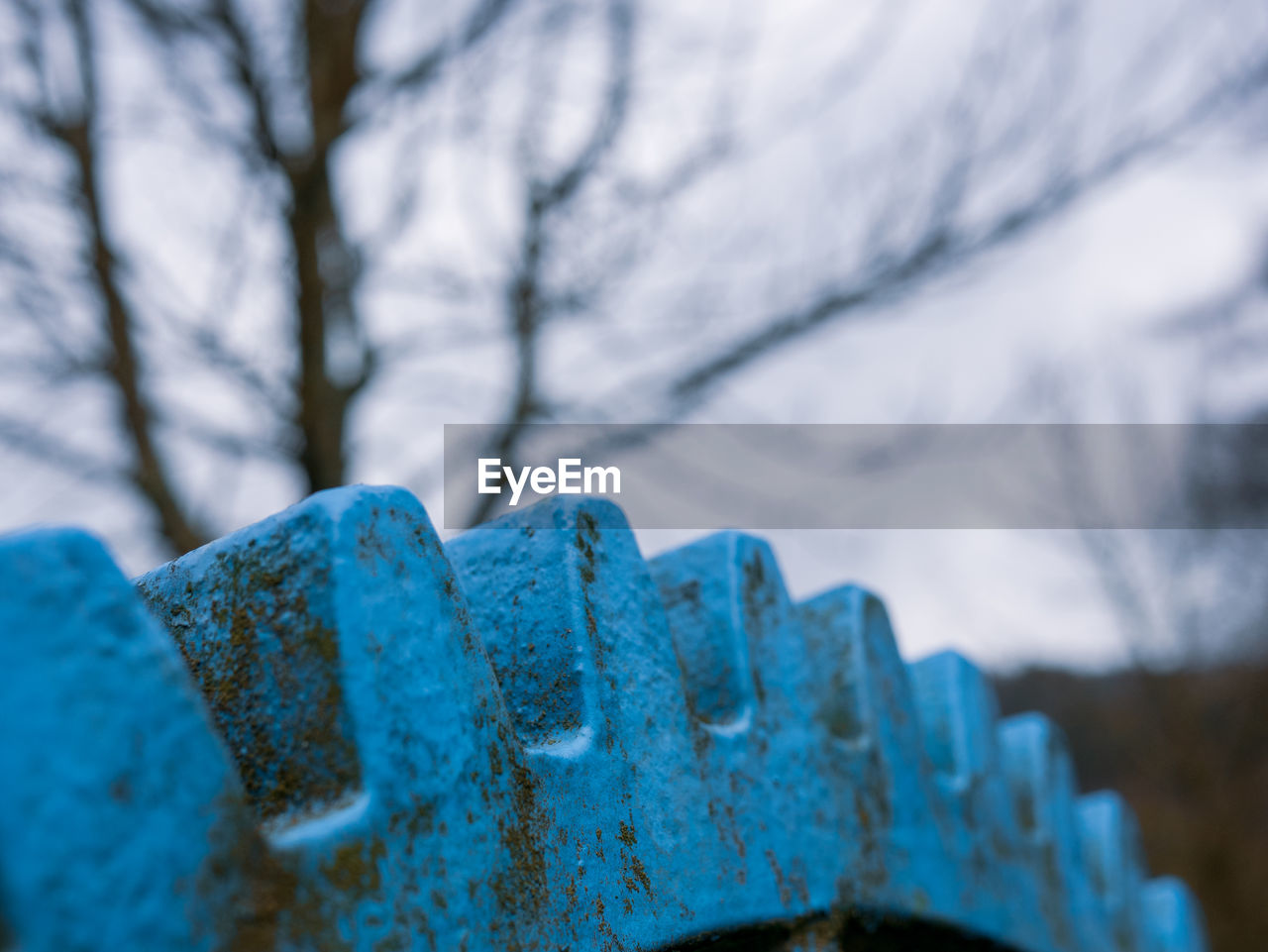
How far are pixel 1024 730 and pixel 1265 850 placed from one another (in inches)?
362

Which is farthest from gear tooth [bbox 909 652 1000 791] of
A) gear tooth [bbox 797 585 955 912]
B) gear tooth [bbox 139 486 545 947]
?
gear tooth [bbox 139 486 545 947]

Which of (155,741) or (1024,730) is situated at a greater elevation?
(1024,730)

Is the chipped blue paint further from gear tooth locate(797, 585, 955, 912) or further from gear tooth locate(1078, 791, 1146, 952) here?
gear tooth locate(1078, 791, 1146, 952)

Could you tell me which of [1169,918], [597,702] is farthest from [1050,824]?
[597,702]

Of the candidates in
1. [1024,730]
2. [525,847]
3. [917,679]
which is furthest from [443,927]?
[1024,730]

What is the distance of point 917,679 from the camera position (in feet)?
4.42

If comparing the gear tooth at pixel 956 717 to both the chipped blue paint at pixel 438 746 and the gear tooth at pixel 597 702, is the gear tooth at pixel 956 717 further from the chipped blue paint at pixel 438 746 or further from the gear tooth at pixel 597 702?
the gear tooth at pixel 597 702

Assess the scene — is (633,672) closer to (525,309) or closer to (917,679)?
(917,679)

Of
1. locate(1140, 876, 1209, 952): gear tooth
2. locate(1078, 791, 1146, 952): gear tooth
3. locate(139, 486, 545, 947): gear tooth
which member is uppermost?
locate(139, 486, 545, 947): gear tooth

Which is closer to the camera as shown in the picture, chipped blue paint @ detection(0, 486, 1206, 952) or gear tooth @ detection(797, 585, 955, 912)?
chipped blue paint @ detection(0, 486, 1206, 952)

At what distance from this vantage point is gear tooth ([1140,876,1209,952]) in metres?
1.95

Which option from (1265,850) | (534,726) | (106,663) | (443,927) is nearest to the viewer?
(106,663)

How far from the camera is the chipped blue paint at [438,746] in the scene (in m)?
0.40

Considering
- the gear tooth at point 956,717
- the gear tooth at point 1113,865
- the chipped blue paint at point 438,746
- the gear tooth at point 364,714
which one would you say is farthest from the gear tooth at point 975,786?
the gear tooth at point 364,714
